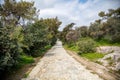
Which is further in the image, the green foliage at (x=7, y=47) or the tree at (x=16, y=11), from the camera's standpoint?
the tree at (x=16, y=11)

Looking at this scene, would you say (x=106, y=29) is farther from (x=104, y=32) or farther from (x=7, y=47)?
(x=7, y=47)

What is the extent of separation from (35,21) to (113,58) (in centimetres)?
1600

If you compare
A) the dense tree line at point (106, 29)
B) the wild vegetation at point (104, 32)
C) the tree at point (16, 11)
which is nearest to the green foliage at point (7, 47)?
the tree at point (16, 11)

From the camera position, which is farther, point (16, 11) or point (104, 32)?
point (104, 32)

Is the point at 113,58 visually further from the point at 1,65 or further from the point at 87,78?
the point at 1,65

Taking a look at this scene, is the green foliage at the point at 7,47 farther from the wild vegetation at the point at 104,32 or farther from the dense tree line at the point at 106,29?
the dense tree line at the point at 106,29

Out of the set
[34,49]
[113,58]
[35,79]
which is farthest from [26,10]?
[35,79]

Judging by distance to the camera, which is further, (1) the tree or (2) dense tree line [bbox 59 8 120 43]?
(2) dense tree line [bbox 59 8 120 43]

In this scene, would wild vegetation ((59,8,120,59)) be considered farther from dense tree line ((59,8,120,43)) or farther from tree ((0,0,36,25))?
tree ((0,0,36,25))

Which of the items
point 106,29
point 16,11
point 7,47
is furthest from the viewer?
point 106,29

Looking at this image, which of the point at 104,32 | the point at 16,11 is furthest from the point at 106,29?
the point at 16,11

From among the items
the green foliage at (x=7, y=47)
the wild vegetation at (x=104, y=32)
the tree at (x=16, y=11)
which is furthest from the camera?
the wild vegetation at (x=104, y=32)

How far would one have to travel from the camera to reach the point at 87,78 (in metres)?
15.1

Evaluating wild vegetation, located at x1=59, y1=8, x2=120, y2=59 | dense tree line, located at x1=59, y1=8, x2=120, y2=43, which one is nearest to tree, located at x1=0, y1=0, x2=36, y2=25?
wild vegetation, located at x1=59, y1=8, x2=120, y2=59
